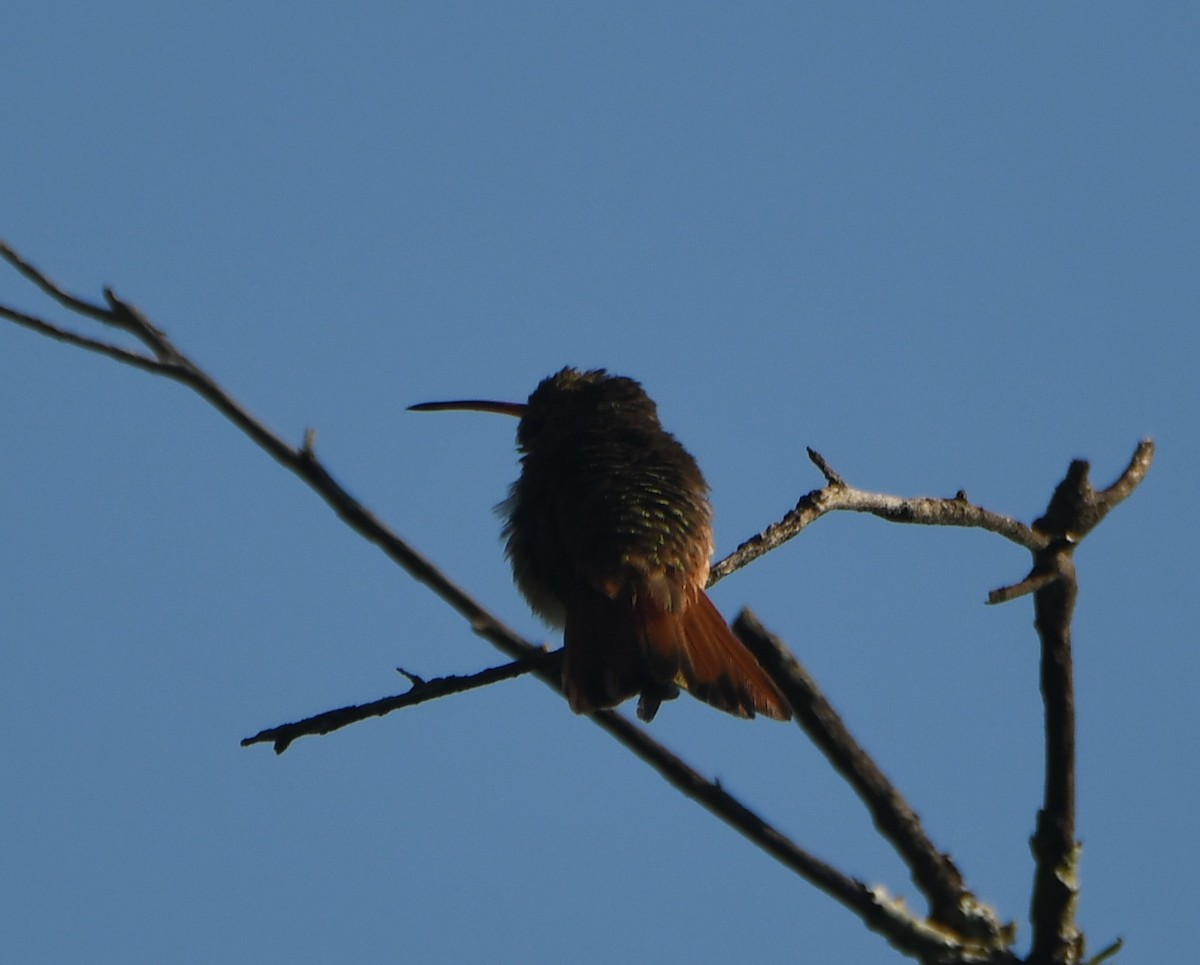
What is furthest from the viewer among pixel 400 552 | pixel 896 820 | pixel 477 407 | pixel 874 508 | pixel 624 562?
pixel 477 407

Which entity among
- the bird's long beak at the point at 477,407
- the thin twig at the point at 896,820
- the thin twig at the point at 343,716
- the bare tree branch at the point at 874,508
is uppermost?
the bird's long beak at the point at 477,407

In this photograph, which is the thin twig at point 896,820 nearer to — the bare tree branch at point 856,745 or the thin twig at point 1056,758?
the bare tree branch at point 856,745

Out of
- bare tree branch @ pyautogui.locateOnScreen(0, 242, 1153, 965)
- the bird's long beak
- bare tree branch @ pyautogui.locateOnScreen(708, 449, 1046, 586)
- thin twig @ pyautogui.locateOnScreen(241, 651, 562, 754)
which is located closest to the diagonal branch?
bare tree branch @ pyautogui.locateOnScreen(0, 242, 1153, 965)

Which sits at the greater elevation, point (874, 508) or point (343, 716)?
point (874, 508)

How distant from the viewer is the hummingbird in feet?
15.8

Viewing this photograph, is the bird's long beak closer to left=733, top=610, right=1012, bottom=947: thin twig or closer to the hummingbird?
the hummingbird

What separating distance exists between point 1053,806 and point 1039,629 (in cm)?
37

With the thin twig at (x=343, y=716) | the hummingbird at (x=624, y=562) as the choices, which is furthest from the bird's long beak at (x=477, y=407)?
the thin twig at (x=343, y=716)

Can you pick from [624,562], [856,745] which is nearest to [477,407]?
[624,562]

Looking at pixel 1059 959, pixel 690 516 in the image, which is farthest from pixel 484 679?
pixel 690 516

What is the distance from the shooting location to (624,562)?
17.3 ft

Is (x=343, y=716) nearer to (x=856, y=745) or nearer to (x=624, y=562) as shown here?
(x=856, y=745)

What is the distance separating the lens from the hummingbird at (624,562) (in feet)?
15.8

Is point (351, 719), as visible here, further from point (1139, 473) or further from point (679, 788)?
point (1139, 473)
